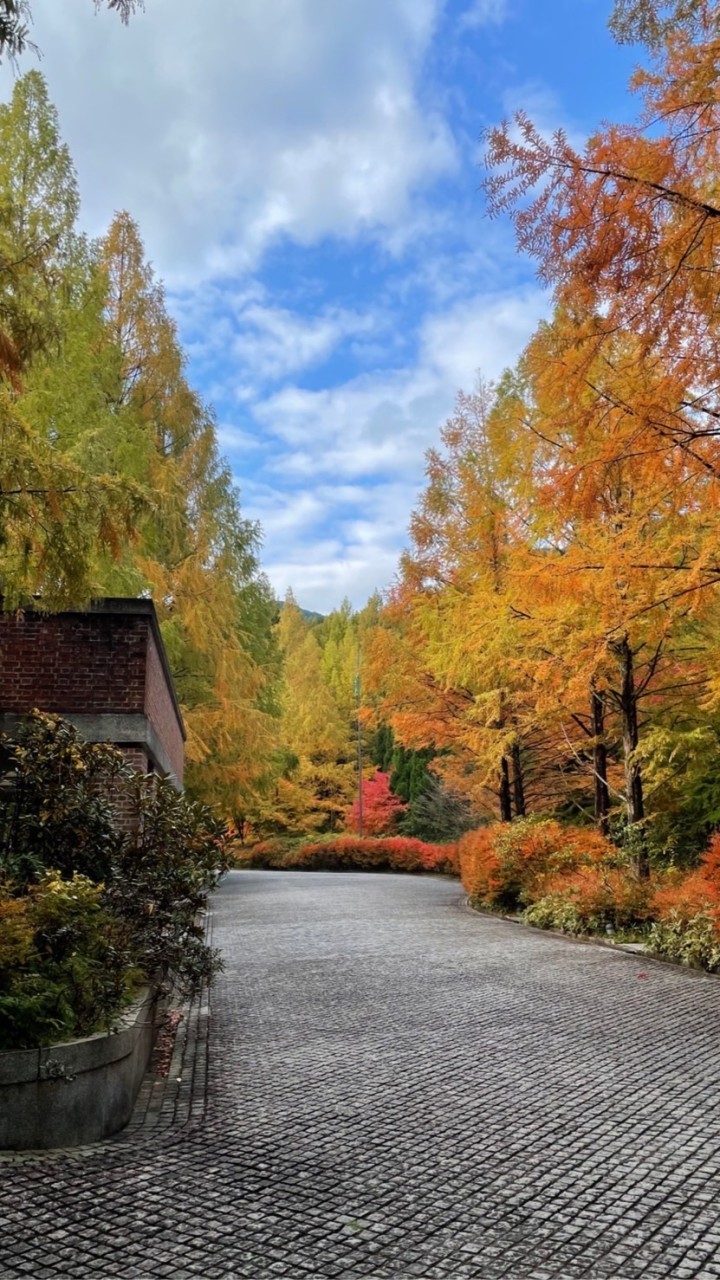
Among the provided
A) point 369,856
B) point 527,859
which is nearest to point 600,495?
point 527,859

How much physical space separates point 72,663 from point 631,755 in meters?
7.11

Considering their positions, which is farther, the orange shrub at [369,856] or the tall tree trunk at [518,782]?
the orange shrub at [369,856]

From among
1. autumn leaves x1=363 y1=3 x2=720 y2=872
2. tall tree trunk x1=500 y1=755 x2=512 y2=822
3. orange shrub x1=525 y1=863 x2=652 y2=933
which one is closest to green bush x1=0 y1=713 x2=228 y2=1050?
autumn leaves x1=363 y1=3 x2=720 y2=872

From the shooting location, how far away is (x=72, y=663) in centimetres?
764

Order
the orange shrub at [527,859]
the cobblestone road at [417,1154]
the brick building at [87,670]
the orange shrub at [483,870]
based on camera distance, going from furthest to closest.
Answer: the orange shrub at [483,870] → the orange shrub at [527,859] → the brick building at [87,670] → the cobblestone road at [417,1154]

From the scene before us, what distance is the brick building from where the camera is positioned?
24.8 ft

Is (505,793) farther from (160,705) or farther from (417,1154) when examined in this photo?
(417,1154)

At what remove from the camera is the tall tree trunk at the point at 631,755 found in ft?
35.6

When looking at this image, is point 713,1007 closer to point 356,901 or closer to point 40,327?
point 40,327

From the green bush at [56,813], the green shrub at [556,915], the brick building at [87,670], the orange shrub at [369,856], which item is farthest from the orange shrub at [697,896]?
the orange shrub at [369,856]

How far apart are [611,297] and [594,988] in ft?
18.8

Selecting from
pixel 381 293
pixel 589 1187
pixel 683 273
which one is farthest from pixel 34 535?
pixel 381 293

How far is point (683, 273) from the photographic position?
5391 millimetres

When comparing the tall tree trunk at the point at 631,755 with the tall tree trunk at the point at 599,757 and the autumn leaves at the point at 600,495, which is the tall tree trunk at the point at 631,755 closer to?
the autumn leaves at the point at 600,495
